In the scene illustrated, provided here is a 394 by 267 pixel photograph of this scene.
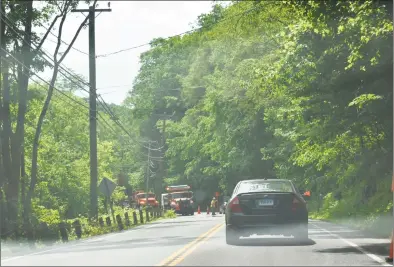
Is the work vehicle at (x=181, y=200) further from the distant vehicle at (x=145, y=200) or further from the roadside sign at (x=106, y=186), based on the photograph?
the roadside sign at (x=106, y=186)

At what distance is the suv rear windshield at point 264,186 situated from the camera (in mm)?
20547

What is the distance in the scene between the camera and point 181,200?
7600 centimetres

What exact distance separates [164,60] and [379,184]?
1991 inches

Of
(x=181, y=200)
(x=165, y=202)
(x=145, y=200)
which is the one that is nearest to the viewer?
(x=181, y=200)

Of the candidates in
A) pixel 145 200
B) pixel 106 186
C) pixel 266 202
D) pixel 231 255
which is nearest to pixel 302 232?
pixel 266 202

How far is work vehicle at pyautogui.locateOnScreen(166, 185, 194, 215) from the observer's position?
74.9 metres

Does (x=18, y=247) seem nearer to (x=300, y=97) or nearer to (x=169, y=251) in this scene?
(x=169, y=251)

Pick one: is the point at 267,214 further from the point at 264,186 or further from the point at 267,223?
the point at 264,186

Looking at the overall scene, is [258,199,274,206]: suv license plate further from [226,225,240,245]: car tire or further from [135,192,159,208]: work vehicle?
[135,192,159,208]: work vehicle

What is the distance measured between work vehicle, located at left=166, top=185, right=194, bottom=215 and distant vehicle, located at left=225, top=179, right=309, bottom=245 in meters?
54.5

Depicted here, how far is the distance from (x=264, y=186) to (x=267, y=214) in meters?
0.98

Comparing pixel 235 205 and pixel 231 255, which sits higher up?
pixel 235 205

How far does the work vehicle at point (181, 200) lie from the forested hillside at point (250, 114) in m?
2.69

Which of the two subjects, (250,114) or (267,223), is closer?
(267,223)
